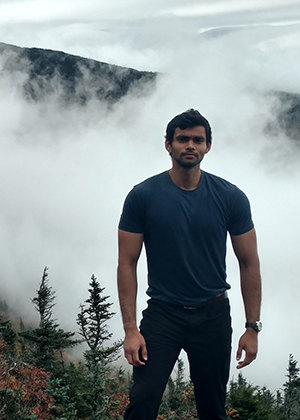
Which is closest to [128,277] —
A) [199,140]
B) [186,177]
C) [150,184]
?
[150,184]

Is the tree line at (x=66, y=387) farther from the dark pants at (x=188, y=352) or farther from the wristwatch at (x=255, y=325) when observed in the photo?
the wristwatch at (x=255, y=325)

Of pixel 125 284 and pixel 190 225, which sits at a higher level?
pixel 190 225

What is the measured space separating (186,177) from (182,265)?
2.51ft

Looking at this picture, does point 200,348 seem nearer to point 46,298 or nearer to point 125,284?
point 125,284

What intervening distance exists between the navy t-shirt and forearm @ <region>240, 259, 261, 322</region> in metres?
0.27

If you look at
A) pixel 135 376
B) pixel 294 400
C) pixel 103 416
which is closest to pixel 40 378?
pixel 103 416

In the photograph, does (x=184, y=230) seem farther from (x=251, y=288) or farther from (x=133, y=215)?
(x=251, y=288)

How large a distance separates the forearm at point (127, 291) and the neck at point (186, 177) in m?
0.85

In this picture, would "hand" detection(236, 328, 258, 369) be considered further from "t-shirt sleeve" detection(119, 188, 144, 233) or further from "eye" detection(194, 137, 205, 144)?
"eye" detection(194, 137, 205, 144)

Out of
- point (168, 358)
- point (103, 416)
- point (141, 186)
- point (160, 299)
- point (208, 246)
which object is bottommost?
point (103, 416)

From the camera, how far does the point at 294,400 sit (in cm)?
4662

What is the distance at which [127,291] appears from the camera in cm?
460

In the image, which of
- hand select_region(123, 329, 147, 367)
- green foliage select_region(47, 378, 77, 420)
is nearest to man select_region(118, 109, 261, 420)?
hand select_region(123, 329, 147, 367)

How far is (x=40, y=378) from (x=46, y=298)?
8.39 m
